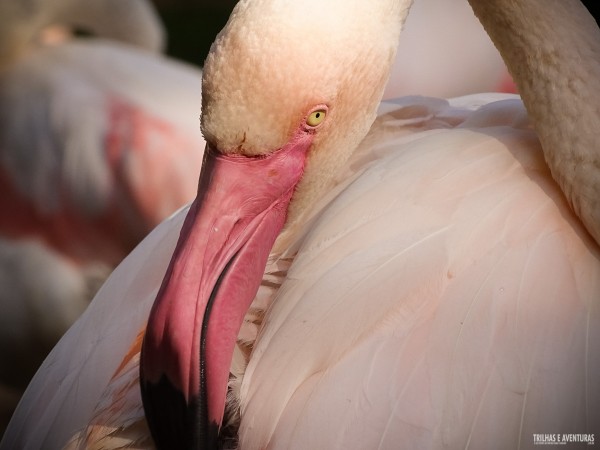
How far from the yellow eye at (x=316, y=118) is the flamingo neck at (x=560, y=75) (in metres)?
0.49

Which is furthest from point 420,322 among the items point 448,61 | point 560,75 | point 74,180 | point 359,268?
point 74,180

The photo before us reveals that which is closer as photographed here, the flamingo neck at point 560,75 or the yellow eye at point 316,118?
the yellow eye at point 316,118

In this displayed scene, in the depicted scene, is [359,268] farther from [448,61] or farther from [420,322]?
[448,61]

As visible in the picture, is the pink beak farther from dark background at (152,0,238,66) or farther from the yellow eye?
dark background at (152,0,238,66)

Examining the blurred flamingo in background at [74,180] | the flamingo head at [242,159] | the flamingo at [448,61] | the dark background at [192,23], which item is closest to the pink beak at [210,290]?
the flamingo head at [242,159]

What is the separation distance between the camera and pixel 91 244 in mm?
4090

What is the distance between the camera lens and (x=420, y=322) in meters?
1.80

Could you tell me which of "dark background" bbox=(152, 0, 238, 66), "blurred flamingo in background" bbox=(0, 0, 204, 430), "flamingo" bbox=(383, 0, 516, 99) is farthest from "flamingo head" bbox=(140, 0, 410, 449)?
"dark background" bbox=(152, 0, 238, 66)

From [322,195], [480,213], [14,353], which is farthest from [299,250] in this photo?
[14,353]

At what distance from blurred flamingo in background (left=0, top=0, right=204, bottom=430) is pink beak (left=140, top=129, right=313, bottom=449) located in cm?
216

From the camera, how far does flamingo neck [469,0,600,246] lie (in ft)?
6.56

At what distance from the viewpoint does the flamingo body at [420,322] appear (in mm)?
1713

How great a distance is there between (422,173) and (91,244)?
2366mm

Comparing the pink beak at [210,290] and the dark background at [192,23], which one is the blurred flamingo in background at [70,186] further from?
the dark background at [192,23]
